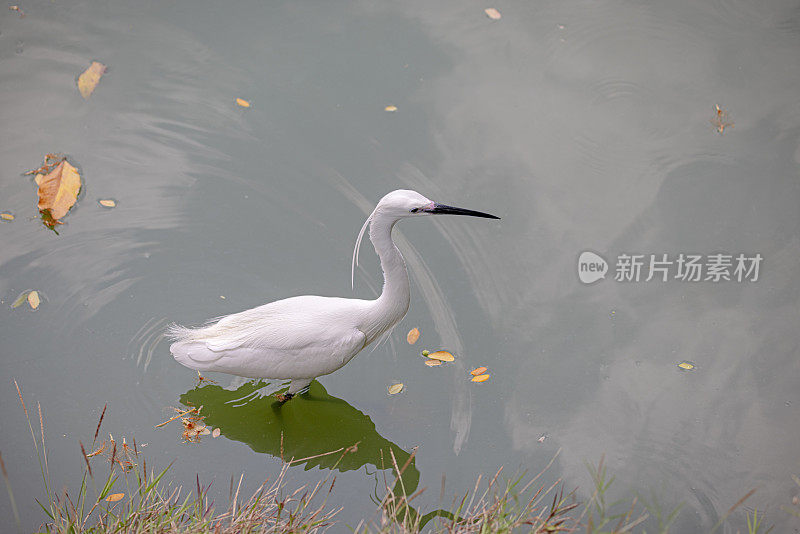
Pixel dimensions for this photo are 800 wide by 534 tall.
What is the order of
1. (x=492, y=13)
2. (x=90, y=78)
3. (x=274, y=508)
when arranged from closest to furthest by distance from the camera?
(x=274, y=508) < (x=90, y=78) < (x=492, y=13)

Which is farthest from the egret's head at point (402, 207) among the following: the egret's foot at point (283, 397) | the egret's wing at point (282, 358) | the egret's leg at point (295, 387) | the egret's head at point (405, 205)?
the egret's foot at point (283, 397)

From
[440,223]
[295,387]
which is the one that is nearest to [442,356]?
[295,387]

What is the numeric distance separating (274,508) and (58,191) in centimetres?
205

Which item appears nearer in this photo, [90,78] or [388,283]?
[388,283]

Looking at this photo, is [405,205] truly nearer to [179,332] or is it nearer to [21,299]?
[179,332]

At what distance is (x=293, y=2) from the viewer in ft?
14.6

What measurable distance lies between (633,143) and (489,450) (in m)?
1.95

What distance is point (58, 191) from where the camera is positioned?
3502 millimetres

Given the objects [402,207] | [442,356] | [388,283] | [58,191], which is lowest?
[442,356]

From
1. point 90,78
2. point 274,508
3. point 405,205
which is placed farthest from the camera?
point 90,78

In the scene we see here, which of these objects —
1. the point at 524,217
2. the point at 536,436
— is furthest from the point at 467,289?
the point at 536,436

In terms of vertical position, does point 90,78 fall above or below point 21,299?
above

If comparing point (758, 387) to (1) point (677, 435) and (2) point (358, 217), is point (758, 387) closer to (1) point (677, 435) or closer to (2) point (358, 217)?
(1) point (677, 435)

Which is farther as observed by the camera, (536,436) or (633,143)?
(633,143)
